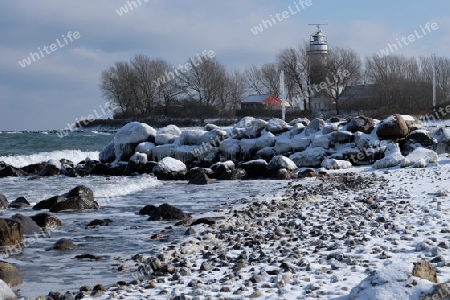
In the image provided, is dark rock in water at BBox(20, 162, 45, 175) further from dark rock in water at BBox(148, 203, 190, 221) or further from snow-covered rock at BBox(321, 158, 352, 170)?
dark rock in water at BBox(148, 203, 190, 221)

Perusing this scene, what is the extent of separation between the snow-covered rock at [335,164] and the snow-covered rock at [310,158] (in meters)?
0.74

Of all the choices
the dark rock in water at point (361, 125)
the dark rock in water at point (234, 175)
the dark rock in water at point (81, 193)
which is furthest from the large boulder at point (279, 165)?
the dark rock in water at point (81, 193)

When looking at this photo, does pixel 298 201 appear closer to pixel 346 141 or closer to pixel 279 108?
pixel 346 141

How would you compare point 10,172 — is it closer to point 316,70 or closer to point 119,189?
point 119,189

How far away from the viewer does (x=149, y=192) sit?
17.2 metres

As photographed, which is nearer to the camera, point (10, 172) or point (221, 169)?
point (221, 169)

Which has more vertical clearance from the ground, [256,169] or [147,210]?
[256,169]

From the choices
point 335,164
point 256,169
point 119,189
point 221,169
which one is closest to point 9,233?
point 119,189

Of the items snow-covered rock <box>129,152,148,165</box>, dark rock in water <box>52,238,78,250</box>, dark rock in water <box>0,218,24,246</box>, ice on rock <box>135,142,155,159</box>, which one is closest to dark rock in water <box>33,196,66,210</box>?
dark rock in water <box>0,218,24,246</box>

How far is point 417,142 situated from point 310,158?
14.0ft

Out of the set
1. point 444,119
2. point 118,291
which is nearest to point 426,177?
point 118,291

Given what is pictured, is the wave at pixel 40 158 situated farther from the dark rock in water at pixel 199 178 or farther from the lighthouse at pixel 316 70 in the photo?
the lighthouse at pixel 316 70

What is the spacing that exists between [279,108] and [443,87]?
66.3 feet

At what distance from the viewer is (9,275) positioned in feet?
22.8
